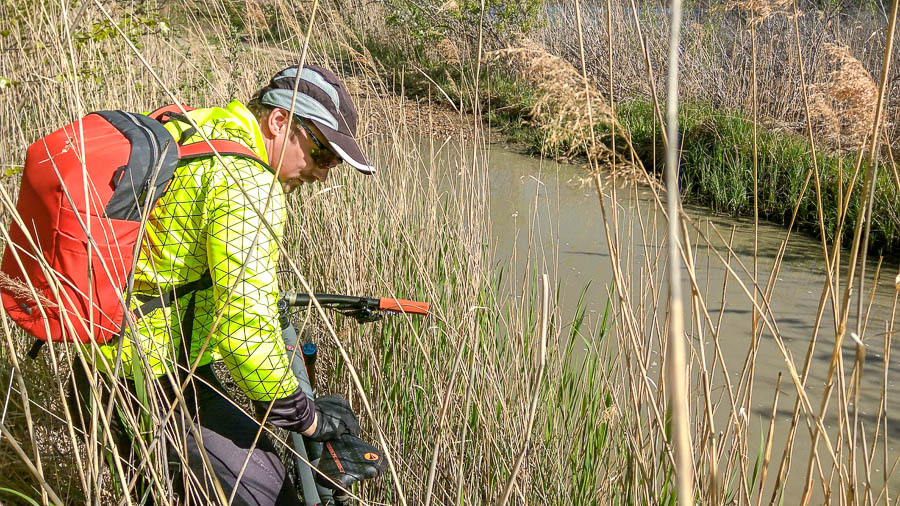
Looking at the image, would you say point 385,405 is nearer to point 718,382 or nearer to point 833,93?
point 833,93

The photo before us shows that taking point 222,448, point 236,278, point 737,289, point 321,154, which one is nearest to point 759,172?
point 737,289

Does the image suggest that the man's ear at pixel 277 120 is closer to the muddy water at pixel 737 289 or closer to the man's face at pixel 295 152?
the man's face at pixel 295 152

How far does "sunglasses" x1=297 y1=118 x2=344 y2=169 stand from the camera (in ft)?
5.10

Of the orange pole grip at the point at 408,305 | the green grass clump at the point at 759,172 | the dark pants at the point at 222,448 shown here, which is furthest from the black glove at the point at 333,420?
the green grass clump at the point at 759,172

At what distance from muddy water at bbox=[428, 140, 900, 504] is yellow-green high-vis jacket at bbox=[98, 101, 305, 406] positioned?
96 cm

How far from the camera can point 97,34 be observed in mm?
2896

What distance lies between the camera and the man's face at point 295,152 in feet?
5.05

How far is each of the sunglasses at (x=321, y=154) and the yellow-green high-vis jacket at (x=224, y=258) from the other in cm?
16

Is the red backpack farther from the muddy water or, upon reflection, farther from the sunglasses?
the muddy water

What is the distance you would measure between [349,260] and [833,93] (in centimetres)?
155

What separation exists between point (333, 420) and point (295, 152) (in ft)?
1.93

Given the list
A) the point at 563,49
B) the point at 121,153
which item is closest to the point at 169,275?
the point at 121,153

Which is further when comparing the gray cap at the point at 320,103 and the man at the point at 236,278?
the gray cap at the point at 320,103

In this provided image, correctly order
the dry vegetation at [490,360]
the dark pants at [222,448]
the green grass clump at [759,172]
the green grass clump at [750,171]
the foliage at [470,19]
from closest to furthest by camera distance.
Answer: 1. the dry vegetation at [490,360]
2. the dark pants at [222,448]
3. the green grass clump at [750,171]
4. the green grass clump at [759,172]
5. the foliage at [470,19]
